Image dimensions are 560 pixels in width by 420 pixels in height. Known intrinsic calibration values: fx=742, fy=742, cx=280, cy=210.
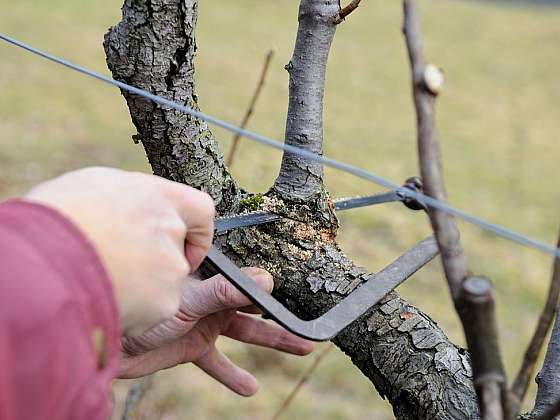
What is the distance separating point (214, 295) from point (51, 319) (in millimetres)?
563

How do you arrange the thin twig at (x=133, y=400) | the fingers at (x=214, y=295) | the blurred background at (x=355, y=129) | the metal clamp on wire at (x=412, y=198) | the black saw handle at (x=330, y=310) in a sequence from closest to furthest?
the black saw handle at (x=330, y=310)
the fingers at (x=214, y=295)
the metal clamp on wire at (x=412, y=198)
the thin twig at (x=133, y=400)
the blurred background at (x=355, y=129)

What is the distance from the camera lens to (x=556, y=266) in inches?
28.5

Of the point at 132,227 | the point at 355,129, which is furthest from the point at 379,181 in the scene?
the point at 355,129

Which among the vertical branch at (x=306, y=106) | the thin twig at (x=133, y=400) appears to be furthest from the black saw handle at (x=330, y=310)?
the thin twig at (x=133, y=400)

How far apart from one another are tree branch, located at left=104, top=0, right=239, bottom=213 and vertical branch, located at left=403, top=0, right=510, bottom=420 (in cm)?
47

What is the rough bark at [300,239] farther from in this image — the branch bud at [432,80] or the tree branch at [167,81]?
the branch bud at [432,80]

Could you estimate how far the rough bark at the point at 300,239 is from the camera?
0.99m

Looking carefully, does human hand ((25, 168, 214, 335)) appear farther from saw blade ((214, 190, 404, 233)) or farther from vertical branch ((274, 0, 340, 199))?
vertical branch ((274, 0, 340, 199))

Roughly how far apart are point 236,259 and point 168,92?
0.92 ft

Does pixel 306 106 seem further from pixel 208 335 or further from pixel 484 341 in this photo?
pixel 484 341

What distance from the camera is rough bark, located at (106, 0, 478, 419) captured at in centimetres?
99

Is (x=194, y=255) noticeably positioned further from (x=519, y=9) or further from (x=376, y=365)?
(x=519, y=9)

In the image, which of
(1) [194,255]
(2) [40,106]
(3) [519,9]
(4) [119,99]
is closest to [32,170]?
(2) [40,106]

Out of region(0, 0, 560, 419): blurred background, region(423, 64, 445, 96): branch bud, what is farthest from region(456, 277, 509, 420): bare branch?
region(0, 0, 560, 419): blurred background
